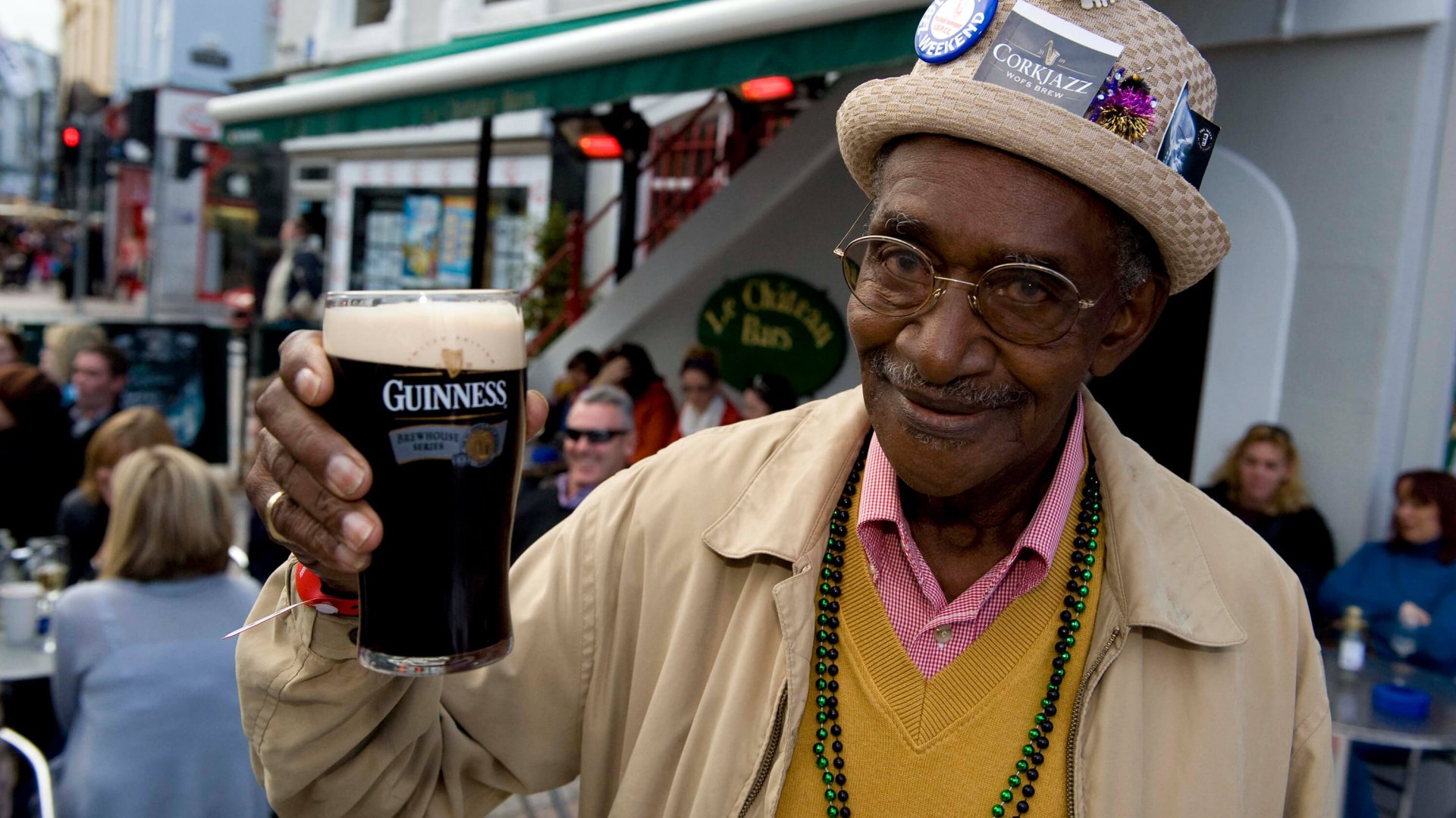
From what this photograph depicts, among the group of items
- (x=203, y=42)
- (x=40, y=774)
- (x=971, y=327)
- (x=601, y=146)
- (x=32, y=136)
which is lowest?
(x=40, y=774)

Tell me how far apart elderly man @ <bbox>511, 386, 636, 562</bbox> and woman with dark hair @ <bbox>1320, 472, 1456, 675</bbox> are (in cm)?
297

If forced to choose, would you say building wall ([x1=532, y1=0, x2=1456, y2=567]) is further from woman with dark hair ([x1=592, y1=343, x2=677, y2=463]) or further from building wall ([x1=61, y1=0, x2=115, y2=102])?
building wall ([x1=61, y1=0, x2=115, y2=102])

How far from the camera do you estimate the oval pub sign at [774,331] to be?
23.7ft

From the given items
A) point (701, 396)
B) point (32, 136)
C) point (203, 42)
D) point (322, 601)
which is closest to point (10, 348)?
point (701, 396)

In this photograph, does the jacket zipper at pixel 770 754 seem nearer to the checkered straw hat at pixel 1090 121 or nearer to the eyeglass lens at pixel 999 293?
the eyeglass lens at pixel 999 293

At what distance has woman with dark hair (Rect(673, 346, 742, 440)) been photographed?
7.11 meters

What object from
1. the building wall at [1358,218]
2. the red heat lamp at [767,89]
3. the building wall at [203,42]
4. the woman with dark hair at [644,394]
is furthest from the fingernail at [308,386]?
the building wall at [203,42]

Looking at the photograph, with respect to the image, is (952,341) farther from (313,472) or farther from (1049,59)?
(313,472)

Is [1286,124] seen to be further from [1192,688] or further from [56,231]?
[56,231]

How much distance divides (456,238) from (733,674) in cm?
1310

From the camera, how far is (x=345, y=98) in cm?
700

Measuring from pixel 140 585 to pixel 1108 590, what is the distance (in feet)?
9.23

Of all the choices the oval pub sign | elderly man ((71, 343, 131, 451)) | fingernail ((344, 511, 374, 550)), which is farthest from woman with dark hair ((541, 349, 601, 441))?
fingernail ((344, 511, 374, 550))

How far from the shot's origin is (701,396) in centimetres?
715
